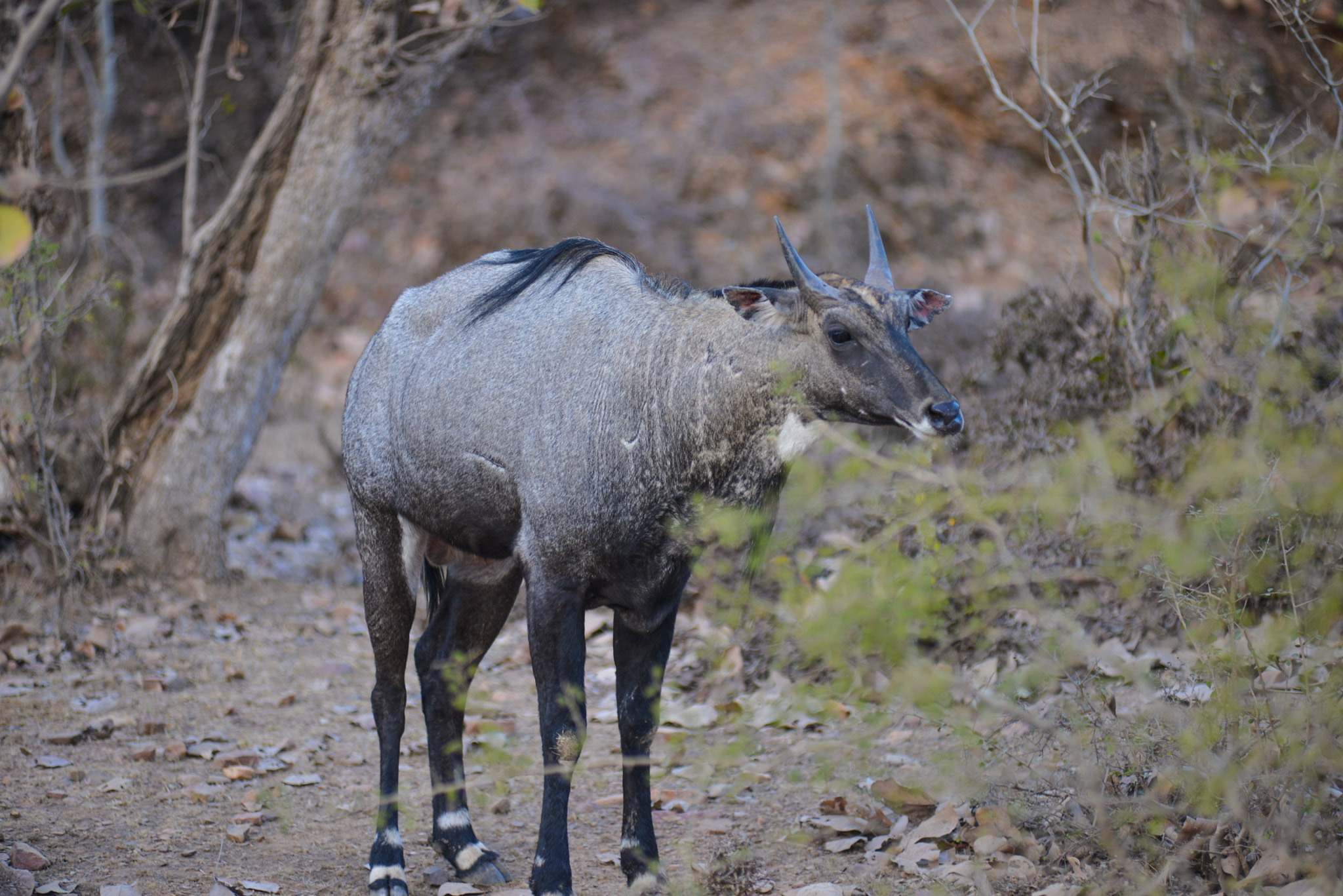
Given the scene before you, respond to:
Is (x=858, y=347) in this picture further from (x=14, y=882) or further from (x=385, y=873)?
(x=14, y=882)

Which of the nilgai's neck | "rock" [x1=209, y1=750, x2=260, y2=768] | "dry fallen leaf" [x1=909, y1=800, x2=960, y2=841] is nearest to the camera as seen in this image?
the nilgai's neck

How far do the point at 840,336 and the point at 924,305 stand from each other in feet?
1.48

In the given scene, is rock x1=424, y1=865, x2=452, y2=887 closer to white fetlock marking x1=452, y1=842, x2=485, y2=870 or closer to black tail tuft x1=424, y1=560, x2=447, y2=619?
white fetlock marking x1=452, y1=842, x2=485, y2=870

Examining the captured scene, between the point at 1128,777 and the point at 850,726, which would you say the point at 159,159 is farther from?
the point at 1128,777

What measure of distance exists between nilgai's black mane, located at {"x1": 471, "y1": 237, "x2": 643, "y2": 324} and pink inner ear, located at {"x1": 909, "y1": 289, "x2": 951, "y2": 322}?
3.53 feet

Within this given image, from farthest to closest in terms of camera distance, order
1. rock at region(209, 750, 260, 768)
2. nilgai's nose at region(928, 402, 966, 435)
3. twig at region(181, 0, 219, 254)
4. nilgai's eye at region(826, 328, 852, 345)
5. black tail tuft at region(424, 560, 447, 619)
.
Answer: twig at region(181, 0, 219, 254), rock at region(209, 750, 260, 768), black tail tuft at region(424, 560, 447, 619), nilgai's eye at region(826, 328, 852, 345), nilgai's nose at region(928, 402, 966, 435)

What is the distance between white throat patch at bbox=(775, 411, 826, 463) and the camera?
3600mm

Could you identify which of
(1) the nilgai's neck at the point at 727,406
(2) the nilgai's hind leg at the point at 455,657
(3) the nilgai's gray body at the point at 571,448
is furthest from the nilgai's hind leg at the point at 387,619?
(1) the nilgai's neck at the point at 727,406

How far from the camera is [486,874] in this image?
406 centimetres

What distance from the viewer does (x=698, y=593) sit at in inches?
258

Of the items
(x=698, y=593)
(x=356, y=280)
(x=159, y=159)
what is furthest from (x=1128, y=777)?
(x=159, y=159)

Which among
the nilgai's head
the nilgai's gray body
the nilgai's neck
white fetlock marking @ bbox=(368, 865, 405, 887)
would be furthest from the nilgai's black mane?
white fetlock marking @ bbox=(368, 865, 405, 887)

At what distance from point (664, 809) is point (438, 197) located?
11253 mm

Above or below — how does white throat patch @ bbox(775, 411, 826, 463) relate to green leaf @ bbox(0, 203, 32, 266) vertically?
below
